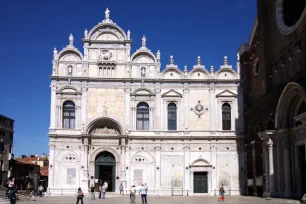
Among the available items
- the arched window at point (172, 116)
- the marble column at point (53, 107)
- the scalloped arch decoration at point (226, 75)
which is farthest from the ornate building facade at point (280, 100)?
the marble column at point (53, 107)

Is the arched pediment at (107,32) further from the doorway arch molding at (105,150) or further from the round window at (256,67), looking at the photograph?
the round window at (256,67)

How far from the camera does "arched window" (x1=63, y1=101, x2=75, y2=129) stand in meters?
39.3

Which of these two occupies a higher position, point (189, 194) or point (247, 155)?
point (247, 155)

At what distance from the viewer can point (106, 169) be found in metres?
39.5

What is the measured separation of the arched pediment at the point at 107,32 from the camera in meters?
40.3

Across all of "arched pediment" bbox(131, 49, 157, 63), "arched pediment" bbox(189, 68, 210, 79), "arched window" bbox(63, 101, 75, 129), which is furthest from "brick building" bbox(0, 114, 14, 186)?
"arched pediment" bbox(189, 68, 210, 79)

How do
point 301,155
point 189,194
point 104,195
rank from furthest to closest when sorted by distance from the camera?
point 189,194
point 104,195
point 301,155

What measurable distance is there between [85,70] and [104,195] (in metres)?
11.3

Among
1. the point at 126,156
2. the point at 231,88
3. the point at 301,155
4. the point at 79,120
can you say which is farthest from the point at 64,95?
the point at 301,155

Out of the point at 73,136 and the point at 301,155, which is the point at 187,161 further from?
the point at 301,155

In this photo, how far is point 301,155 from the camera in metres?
28.0

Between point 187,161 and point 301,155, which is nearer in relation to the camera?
point 301,155

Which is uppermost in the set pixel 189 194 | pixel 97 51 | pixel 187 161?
pixel 97 51

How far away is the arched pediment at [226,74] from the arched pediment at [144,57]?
5786 mm
